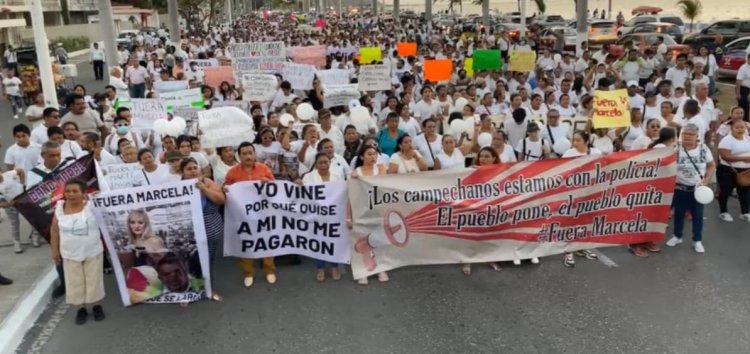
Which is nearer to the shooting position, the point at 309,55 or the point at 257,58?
the point at 257,58

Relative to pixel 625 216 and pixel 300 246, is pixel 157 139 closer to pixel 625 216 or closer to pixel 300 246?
pixel 300 246

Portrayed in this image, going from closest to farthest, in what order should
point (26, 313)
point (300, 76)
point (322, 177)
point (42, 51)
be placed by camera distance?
point (26, 313) → point (322, 177) → point (42, 51) → point (300, 76)

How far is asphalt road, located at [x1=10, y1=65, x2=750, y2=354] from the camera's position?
5.48m

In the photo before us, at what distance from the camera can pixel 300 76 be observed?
43.0 ft

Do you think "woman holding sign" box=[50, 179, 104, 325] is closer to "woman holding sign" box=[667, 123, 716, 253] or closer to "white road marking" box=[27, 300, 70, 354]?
"white road marking" box=[27, 300, 70, 354]

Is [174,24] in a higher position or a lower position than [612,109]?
higher

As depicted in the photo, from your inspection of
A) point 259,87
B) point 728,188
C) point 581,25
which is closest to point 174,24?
point 581,25

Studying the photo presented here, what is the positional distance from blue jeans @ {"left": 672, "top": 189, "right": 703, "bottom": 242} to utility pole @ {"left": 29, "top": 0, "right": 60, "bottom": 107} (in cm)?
885

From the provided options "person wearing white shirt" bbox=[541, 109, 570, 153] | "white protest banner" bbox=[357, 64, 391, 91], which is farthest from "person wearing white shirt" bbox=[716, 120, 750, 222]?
"white protest banner" bbox=[357, 64, 391, 91]

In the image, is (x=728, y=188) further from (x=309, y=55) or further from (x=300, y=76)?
(x=309, y=55)

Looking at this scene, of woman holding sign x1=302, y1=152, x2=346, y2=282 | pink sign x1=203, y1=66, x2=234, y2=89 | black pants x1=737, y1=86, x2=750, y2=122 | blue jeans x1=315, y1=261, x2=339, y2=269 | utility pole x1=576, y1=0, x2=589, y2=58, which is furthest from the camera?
utility pole x1=576, y1=0, x2=589, y2=58

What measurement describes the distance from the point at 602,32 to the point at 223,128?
79.3ft

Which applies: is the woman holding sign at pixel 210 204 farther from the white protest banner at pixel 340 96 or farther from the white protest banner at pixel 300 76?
the white protest banner at pixel 300 76

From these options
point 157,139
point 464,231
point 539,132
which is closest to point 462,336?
point 464,231
